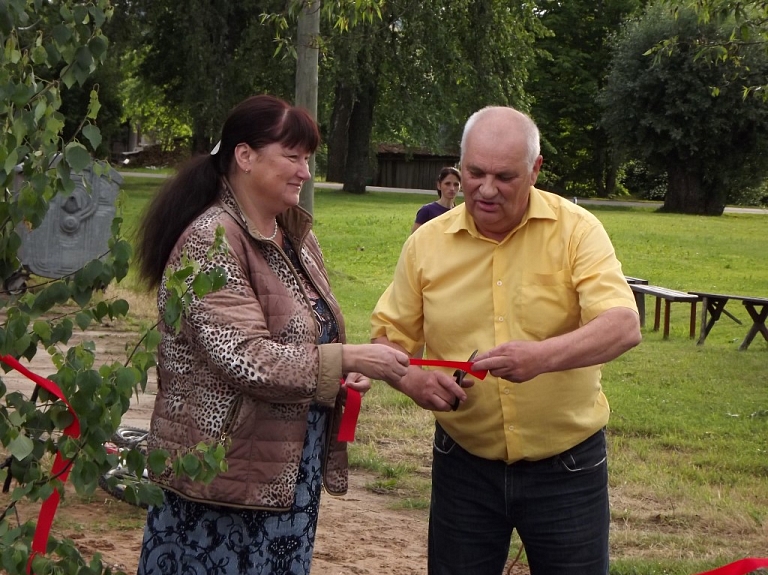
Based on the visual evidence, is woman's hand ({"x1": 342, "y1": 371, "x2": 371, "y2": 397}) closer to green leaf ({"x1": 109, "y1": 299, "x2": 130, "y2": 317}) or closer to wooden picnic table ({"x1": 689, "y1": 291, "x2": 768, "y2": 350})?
green leaf ({"x1": 109, "y1": 299, "x2": 130, "y2": 317})

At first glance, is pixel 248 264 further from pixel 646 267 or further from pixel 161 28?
pixel 161 28

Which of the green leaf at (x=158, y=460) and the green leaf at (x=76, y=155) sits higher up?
the green leaf at (x=76, y=155)

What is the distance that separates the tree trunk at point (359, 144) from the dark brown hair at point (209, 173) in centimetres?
3546

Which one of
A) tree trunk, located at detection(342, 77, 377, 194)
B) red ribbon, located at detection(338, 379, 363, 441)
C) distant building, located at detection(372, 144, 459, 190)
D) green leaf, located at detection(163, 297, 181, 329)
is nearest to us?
green leaf, located at detection(163, 297, 181, 329)

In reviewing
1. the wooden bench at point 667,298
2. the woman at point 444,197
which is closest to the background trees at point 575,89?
the wooden bench at point 667,298

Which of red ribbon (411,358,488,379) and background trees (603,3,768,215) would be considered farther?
background trees (603,3,768,215)

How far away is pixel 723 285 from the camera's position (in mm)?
20891

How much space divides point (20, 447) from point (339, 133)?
41.8 metres

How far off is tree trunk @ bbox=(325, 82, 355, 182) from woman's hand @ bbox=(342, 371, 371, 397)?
3167 cm

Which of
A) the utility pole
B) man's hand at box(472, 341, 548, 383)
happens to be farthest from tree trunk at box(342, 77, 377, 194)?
man's hand at box(472, 341, 548, 383)

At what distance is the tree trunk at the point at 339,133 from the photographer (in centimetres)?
3788

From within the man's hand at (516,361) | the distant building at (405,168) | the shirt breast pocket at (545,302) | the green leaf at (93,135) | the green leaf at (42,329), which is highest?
the green leaf at (93,135)

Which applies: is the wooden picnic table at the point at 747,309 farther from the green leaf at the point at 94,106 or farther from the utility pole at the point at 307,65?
the green leaf at the point at 94,106

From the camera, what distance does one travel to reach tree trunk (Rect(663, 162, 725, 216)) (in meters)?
41.5
